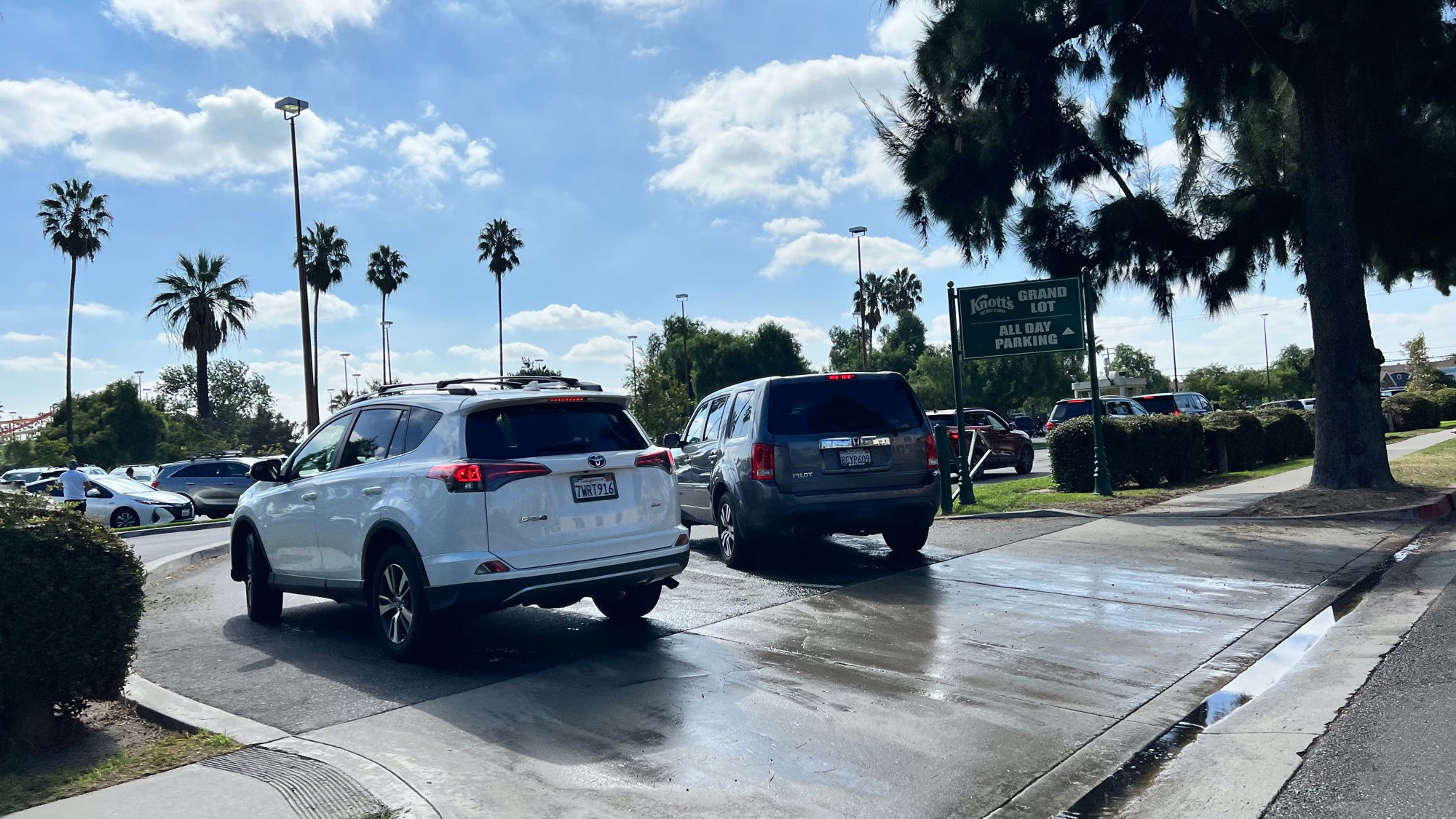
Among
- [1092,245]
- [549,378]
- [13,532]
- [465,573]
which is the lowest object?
[465,573]

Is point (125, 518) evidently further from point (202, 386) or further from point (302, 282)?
point (202, 386)

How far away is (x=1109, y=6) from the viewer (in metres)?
14.4

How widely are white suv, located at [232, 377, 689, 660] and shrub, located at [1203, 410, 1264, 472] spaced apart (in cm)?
1599

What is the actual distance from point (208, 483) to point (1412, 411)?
138 feet

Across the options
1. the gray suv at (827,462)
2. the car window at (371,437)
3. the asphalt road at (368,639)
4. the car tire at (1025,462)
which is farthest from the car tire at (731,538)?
the car tire at (1025,462)

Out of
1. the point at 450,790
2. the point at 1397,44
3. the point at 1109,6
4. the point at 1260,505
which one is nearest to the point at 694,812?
the point at 450,790

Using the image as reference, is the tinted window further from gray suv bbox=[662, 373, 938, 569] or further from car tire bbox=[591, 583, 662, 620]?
gray suv bbox=[662, 373, 938, 569]

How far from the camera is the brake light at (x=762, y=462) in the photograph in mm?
10062

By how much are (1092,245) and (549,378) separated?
43.7ft

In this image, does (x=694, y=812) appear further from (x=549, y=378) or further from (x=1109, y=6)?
(x=1109, y=6)

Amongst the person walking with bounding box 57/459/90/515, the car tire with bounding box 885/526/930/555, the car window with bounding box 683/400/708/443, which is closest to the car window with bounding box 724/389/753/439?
the car window with bounding box 683/400/708/443

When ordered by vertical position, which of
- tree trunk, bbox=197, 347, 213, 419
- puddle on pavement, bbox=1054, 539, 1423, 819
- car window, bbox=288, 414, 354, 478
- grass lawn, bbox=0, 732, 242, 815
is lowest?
puddle on pavement, bbox=1054, 539, 1423, 819

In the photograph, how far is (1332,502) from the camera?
13.8 metres

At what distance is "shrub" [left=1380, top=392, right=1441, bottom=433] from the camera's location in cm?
3984
